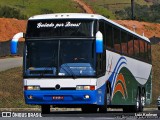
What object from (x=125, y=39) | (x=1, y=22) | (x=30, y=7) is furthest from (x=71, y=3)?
(x=125, y=39)

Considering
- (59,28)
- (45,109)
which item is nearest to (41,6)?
(45,109)

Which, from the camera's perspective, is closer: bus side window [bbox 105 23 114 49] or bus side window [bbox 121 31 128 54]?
bus side window [bbox 105 23 114 49]

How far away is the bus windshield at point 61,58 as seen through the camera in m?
22.4

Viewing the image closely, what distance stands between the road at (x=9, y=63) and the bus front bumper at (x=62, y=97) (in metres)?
22.6

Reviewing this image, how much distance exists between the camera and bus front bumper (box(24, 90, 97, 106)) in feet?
73.0

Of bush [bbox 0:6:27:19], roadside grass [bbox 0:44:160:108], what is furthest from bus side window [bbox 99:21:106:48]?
bush [bbox 0:6:27:19]

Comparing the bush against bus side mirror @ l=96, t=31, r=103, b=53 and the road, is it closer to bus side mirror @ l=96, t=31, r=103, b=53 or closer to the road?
the road

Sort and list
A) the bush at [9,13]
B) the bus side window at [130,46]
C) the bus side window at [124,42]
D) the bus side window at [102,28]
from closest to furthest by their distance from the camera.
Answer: the bus side window at [102,28], the bus side window at [124,42], the bus side window at [130,46], the bush at [9,13]

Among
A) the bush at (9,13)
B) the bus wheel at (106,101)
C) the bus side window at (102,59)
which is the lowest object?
the bus wheel at (106,101)

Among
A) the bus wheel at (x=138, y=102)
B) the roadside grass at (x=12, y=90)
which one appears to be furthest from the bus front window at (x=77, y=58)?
the roadside grass at (x=12, y=90)

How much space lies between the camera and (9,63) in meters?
48.8

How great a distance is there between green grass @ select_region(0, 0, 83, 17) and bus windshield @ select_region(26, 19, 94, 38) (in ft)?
268

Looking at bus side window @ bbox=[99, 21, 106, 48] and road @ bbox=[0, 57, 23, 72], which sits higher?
bus side window @ bbox=[99, 21, 106, 48]

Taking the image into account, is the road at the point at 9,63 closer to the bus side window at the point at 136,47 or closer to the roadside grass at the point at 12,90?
the roadside grass at the point at 12,90
